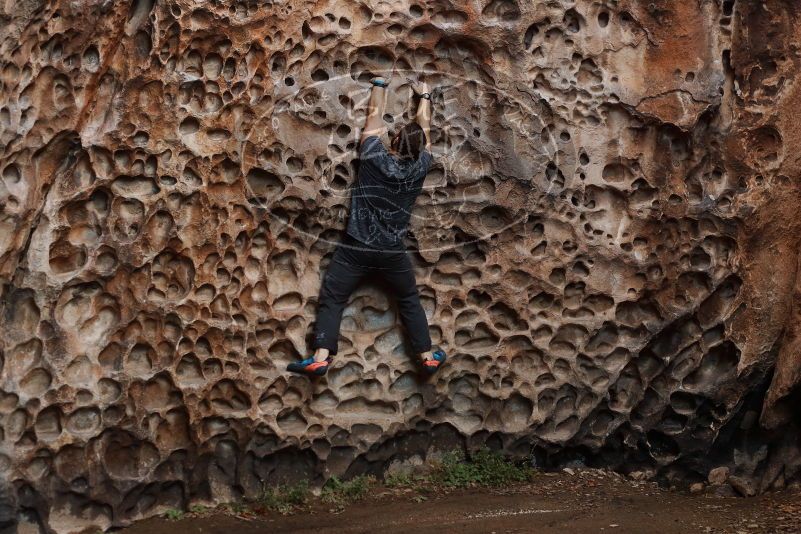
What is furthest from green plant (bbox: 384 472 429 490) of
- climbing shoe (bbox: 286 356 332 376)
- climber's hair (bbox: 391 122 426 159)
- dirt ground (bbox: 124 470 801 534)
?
climber's hair (bbox: 391 122 426 159)

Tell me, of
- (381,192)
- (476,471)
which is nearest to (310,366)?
(381,192)

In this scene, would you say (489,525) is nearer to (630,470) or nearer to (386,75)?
(630,470)

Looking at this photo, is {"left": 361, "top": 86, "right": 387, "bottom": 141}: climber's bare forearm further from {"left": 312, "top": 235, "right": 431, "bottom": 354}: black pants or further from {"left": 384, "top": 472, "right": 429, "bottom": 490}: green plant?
{"left": 384, "top": 472, "right": 429, "bottom": 490}: green plant

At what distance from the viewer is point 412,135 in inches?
222

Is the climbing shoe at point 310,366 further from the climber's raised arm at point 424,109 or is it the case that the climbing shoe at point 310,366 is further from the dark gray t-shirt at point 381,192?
the climber's raised arm at point 424,109

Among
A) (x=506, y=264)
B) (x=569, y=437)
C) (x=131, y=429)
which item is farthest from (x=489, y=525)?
(x=131, y=429)

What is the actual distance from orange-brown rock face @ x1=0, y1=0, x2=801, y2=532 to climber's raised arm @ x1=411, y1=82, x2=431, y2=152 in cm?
7

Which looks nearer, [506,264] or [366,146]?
[366,146]

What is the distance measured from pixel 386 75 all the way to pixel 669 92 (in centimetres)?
154

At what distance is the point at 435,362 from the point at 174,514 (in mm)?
1553

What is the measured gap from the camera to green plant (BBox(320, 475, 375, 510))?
5.80 m

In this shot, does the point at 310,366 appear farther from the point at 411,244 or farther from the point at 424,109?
the point at 424,109

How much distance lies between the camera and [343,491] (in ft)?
19.2

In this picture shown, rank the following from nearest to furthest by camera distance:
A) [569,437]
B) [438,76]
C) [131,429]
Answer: [131,429]
[438,76]
[569,437]
